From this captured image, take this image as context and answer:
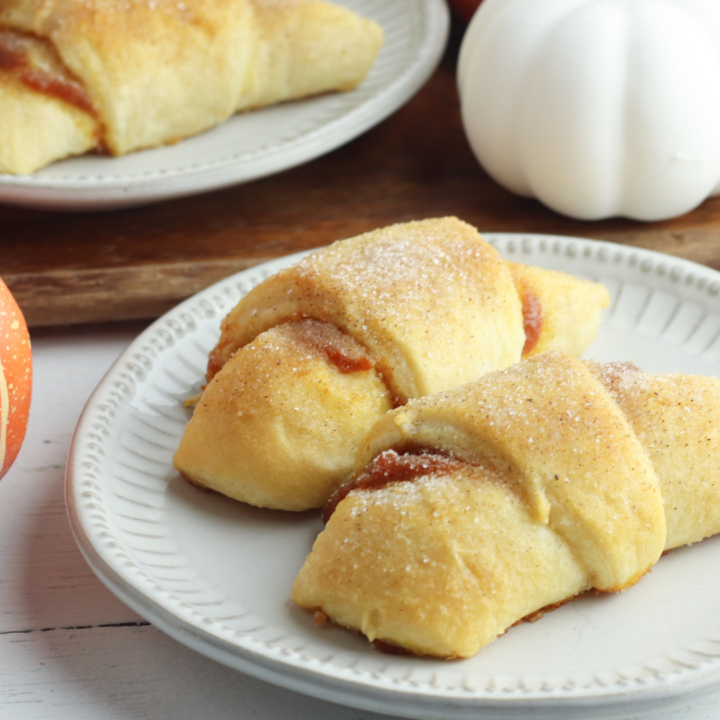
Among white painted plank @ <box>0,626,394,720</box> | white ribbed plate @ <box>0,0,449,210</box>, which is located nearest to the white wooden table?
Result: white painted plank @ <box>0,626,394,720</box>

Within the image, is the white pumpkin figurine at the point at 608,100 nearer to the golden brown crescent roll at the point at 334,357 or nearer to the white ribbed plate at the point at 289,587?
the white ribbed plate at the point at 289,587

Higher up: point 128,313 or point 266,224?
point 266,224

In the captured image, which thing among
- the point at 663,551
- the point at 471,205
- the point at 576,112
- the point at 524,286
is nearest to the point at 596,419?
the point at 663,551

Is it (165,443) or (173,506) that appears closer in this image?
(173,506)

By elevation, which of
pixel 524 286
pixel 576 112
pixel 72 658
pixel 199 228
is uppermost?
pixel 576 112

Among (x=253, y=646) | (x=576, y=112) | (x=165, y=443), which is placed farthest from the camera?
(x=576, y=112)

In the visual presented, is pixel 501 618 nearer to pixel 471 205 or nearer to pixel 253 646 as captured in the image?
pixel 253 646

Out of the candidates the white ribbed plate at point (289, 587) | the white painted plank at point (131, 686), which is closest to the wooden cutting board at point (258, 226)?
the white ribbed plate at point (289, 587)
